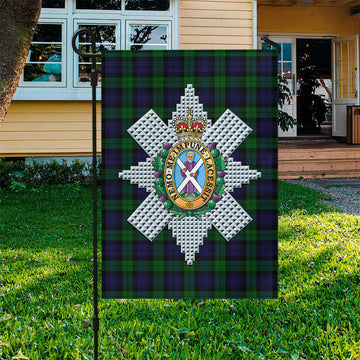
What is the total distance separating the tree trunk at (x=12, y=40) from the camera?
3.04 meters

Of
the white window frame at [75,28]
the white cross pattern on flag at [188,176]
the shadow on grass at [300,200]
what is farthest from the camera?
the white window frame at [75,28]

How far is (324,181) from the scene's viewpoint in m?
8.84

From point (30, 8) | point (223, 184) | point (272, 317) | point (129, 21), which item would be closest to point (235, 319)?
point (272, 317)

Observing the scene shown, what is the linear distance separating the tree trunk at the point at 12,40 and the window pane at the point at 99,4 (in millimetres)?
5888

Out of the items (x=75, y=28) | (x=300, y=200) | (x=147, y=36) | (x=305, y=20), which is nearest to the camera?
(x=300, y=200)

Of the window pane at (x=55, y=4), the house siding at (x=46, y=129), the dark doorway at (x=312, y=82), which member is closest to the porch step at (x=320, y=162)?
the house siding at (x=46, y=129)

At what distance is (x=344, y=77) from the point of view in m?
12.6

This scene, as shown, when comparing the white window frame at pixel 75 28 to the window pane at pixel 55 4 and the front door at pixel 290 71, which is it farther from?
the front door at pixel 290 71

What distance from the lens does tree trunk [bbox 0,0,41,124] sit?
9.97ft

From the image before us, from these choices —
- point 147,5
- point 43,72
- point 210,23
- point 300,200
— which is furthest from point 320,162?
point 43,72

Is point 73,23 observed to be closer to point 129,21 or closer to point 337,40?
point 129,21

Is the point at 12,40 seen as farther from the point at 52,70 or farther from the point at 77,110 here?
the point at 52,70

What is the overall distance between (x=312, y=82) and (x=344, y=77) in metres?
3.15

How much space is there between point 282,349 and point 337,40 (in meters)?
11.3
